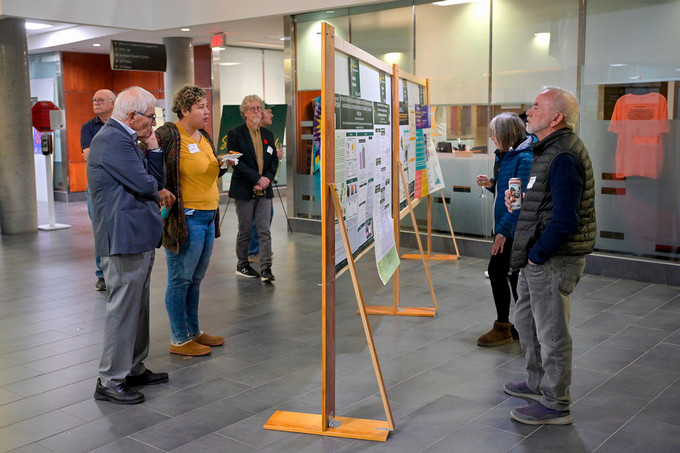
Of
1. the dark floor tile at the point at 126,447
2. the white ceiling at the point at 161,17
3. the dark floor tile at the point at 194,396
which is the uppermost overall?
the white ceiling at the point at 161,17

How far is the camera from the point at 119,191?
3.76 m

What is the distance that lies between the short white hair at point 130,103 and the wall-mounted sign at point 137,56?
312 inches

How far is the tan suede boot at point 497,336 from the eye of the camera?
192 inches


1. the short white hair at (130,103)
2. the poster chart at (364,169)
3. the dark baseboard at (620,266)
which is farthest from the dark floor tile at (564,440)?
the dark baseboard at (620,266)

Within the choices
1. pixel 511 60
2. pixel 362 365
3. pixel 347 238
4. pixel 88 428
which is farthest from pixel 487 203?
pixel 88 428

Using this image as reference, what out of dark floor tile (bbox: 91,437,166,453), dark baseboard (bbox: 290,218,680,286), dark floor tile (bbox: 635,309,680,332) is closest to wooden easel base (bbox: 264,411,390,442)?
dark floor tile (bbox: 91,437,166,453)

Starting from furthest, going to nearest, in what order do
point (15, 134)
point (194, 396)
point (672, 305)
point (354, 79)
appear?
point (15, 134) < point (672, 305) < point (194, 396) < point (354, 79)

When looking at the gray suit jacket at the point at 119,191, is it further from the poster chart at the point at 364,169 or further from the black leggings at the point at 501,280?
the black leggings at the point at 501,280

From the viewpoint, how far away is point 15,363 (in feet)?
15.1

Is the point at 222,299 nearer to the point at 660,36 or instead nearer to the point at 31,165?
the point at 660,36

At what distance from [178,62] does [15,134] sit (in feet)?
12.4

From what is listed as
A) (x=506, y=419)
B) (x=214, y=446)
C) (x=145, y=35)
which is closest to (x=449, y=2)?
(x=506, y=419)

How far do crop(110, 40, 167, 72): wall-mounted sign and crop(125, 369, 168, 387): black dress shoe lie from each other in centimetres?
821

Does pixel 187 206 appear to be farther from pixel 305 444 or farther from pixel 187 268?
pixel 305 444
